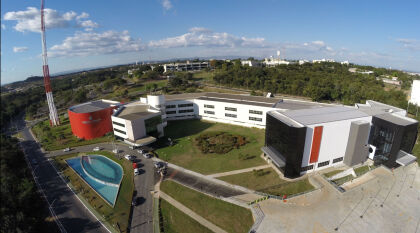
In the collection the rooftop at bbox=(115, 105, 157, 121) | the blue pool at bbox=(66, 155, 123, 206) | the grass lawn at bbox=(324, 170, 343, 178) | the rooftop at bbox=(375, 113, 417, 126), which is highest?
the rooftop at bbox=(375, 113, 417, 126)

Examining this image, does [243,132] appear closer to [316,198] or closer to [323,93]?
[316,198]

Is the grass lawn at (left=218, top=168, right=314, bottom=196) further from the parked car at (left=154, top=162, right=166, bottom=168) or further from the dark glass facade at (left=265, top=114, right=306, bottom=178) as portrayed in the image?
the parked car at (left=154, top=162, right=166, bottom=168)

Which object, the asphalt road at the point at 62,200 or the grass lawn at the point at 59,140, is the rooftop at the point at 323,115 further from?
the grass lawn at the point at 59,140

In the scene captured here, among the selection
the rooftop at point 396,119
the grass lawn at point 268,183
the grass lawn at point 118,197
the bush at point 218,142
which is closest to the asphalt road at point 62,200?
the grass lawn at point 118,197

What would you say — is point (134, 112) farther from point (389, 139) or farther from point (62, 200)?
point (389, 139)

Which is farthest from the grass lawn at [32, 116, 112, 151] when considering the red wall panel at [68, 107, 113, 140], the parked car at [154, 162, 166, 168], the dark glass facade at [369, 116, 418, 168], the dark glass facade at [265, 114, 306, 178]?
the dark glass facade at [369, 116, 418, 168]

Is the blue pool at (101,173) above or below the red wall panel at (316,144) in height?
below
